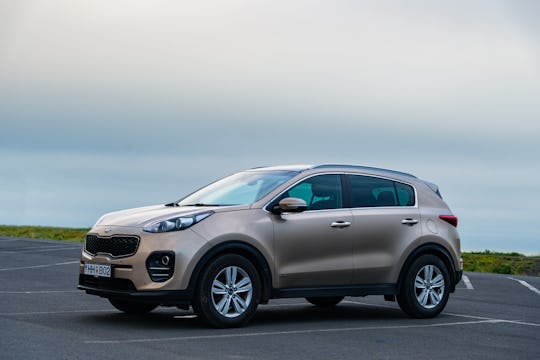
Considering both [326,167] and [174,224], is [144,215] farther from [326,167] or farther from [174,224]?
[326,167]

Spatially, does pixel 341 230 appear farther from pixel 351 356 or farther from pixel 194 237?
pixel 351 356

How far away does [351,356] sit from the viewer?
9.21m

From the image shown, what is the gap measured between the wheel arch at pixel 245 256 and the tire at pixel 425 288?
85.4 inches

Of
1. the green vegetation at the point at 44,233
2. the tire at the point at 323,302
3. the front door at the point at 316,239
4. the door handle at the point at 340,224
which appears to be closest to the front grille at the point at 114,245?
the front door at the point at 316,239

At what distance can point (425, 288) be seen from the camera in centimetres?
1292

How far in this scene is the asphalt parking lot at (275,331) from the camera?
9.20 meters

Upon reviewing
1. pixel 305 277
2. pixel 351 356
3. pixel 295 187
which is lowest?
pixel 351 356

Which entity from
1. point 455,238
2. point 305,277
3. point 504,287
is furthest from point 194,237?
point 504,287

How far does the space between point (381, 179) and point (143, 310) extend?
3.50 m

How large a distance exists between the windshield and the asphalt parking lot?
144 cm

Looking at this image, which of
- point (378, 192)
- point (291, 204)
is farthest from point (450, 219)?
point (291, 204)

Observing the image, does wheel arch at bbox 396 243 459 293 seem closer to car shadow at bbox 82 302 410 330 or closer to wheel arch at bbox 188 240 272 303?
car shadow at bbox 82 302 410 330

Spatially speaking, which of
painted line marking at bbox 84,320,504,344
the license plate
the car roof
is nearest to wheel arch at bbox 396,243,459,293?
painted line marking at bbox 84,320,504,344

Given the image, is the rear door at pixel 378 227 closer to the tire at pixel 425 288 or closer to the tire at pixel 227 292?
the tire at pixel 425 288
